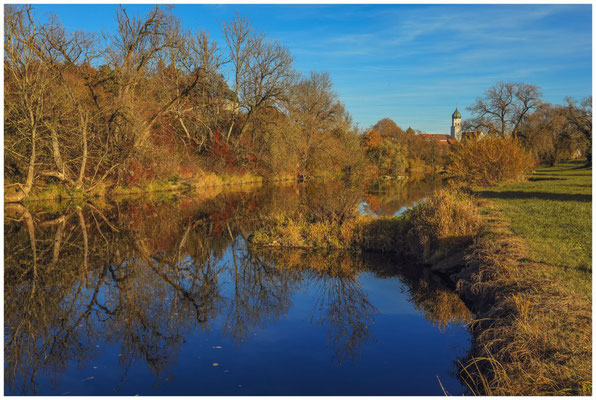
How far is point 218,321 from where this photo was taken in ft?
27.5

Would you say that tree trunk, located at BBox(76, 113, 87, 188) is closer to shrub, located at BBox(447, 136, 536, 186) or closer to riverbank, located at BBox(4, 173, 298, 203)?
riverbank, located at BBox(4, 173, 298, 203)

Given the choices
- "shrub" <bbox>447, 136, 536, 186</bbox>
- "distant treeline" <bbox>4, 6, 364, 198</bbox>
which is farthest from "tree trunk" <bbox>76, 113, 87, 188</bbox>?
"shrub" <bbox>447, 136, 536, 186</bbox>

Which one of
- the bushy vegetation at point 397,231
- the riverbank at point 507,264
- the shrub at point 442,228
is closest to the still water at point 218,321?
the riverbank at point 507,264

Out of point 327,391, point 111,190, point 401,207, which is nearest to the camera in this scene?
point 327,391

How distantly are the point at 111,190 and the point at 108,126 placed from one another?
12.9 feet

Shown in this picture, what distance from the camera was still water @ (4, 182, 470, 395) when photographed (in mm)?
6250

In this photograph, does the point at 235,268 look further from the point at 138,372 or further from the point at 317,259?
the point at 138,372

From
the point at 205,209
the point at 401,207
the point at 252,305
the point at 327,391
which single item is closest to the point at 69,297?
the point at 252,305

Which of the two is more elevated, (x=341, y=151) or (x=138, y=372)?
(x=341, y=151)

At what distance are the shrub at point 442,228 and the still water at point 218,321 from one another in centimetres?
86

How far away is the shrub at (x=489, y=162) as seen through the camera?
1106 inches

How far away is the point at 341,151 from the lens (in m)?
49.1

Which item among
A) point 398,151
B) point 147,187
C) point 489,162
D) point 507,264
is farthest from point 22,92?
Answer: point 398,151

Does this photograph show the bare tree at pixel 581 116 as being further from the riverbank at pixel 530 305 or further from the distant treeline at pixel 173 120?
the riverbank at pixel 530 305
